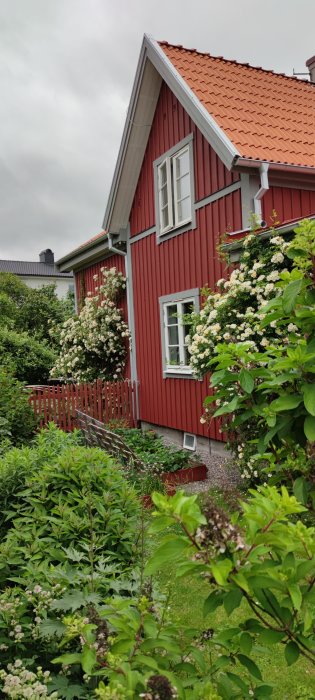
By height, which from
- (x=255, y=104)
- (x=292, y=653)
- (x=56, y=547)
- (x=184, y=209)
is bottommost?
(x=56, y=547)

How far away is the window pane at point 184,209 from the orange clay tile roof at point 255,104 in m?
1.72

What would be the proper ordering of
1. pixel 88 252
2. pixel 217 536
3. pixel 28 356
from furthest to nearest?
pixel 28 356 → pixel 88 252 → pixel 217 536

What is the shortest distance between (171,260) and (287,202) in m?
2.67

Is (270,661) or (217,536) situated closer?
(217,536)

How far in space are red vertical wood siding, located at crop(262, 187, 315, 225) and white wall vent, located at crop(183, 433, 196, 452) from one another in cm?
415

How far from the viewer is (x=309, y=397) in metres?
1.60

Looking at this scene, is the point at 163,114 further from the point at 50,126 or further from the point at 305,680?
the point at 50,126

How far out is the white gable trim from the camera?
7.47 meters

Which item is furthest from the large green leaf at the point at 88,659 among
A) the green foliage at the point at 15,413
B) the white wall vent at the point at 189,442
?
the white wall vent at the point at 189,442

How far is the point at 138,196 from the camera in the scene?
11.1m

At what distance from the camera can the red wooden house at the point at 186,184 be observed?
765 cm

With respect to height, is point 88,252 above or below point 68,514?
above

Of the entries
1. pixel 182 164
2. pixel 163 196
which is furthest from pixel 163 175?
pixel 182 164

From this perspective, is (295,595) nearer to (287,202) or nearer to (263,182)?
(263,182)
